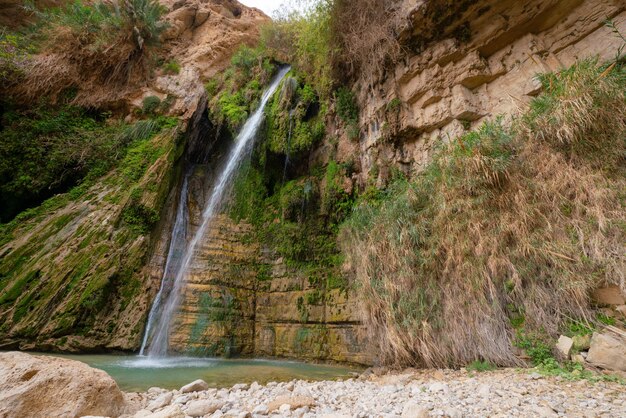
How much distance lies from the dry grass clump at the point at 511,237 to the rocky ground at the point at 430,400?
2.72 ft

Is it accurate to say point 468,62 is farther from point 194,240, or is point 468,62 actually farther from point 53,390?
point 194,240

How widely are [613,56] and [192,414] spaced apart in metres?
7.57

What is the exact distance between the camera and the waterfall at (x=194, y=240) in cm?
687

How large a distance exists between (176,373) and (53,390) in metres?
2.71

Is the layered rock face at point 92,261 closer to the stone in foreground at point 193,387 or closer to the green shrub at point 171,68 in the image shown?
the green shrub at point 171,68

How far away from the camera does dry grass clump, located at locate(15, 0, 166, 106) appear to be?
32.4 ft

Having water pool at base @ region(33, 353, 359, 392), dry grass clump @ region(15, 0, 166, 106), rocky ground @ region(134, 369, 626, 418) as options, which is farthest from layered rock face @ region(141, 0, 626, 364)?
dry grass clump @ region(15, 0, 166, 106)

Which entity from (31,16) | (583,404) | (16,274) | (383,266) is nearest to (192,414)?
(583,404)

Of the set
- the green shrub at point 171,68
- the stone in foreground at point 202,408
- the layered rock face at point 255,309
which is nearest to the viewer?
the stone in foreground at point 202,408

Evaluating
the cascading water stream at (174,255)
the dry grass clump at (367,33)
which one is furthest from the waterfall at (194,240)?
the dry grass clump at (367,33)

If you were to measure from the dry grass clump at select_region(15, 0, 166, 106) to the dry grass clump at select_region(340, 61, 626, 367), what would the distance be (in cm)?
1130

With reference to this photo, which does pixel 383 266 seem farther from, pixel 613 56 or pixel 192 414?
pixel 613 56

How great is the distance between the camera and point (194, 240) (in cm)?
873

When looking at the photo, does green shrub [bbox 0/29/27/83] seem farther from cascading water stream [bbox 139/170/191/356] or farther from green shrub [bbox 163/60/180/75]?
cascading water stream [bbox 139/170/191/356]
